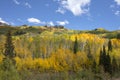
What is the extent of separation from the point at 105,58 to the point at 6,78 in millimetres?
88951

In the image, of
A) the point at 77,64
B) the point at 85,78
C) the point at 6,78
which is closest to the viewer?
the point at 6,78

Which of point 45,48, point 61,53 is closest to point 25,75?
point 61,53

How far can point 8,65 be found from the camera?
115ft

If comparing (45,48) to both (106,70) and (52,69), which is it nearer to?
(52,69)

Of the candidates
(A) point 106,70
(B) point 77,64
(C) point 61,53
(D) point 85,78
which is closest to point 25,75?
(D) point 85,78

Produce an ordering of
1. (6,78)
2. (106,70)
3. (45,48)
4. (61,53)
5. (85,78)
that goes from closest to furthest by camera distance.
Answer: (6,78) → (85,78) → (106,70) → (61,53) → (45,48)

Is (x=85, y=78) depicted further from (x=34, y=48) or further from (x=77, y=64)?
(x=34, y=48)

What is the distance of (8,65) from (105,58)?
86662 mm

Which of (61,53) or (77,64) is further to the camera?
(61,53)

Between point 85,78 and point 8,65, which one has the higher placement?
point 8,65

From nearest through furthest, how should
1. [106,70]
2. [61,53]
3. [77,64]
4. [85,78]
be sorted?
[85,78]
[106,70]
[77,64]
[61,53]

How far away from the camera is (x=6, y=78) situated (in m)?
32.4

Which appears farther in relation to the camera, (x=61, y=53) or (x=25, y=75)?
(x=61, y=53)

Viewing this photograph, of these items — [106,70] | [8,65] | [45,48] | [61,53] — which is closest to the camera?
[8,65]
